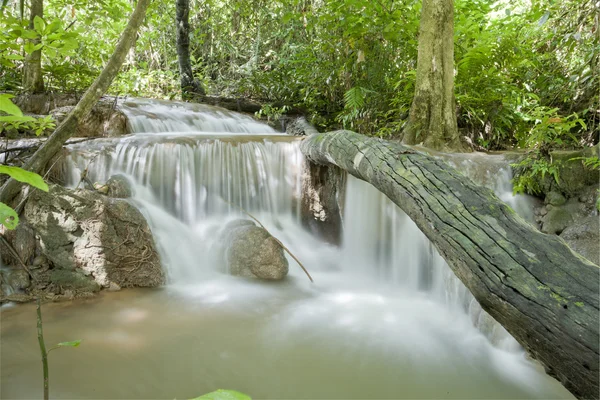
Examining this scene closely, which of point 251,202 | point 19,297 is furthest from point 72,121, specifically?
point 251,202

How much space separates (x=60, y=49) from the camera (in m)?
2.47

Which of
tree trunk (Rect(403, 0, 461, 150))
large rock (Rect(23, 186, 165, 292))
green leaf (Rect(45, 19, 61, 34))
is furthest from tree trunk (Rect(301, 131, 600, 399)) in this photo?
tree trunk (Rect(403, 0, 461, 150))

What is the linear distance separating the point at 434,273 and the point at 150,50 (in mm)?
14194

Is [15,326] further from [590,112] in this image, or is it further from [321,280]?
[590,112]

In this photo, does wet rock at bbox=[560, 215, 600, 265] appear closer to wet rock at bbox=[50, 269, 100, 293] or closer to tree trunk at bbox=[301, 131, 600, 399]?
tree trunk at bbox=[301, 131, 600, 399]

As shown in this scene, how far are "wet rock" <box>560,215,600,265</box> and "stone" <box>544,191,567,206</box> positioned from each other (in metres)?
0.39

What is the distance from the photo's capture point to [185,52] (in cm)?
1142

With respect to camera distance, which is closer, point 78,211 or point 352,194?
point 78,211

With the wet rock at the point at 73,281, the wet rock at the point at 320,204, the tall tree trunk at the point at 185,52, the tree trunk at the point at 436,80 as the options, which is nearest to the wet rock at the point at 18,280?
the wet rock at the point at 73,281

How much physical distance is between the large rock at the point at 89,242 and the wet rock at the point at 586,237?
14.7 ft

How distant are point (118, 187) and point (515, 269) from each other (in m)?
4.62

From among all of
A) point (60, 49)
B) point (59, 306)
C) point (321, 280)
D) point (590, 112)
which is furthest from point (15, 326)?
point (590, 112)

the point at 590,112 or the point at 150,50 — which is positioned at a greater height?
the point at 150,50

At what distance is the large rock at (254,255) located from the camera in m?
4.61
